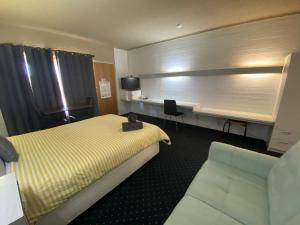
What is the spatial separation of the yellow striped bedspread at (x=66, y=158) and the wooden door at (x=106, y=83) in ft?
7.72

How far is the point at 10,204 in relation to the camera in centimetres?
74

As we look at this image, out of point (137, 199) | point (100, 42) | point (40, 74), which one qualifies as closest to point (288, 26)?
point (137, 199)

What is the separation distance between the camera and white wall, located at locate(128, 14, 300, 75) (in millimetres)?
2562

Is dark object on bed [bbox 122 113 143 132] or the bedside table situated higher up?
the bedside table

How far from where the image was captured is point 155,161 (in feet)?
8.02

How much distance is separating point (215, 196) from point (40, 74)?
4.10 m

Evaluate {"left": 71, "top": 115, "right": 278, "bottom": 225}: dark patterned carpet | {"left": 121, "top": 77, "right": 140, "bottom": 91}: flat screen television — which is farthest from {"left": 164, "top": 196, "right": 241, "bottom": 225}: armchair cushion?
{"left": 121, "top": 77, "right": 140, "bottom": 91}: flat screen television

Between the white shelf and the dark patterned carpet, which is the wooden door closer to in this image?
the dark patterned carpet

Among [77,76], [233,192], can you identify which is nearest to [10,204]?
[233,192]

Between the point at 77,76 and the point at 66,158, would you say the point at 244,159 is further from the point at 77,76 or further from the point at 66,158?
the point at 77,76

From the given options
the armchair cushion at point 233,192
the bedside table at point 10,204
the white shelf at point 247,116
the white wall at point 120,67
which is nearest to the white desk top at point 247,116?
the white shelf at point 247,116

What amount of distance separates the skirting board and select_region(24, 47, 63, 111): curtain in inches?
107

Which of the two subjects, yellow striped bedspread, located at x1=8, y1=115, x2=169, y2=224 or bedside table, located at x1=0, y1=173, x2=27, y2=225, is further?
yellow striped bedspread, located at x1=8, y1=115, x2=169, y2=224

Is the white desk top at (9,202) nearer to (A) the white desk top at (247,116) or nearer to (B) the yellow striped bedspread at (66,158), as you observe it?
(B) the yellow striped bedspread at (66,158)
